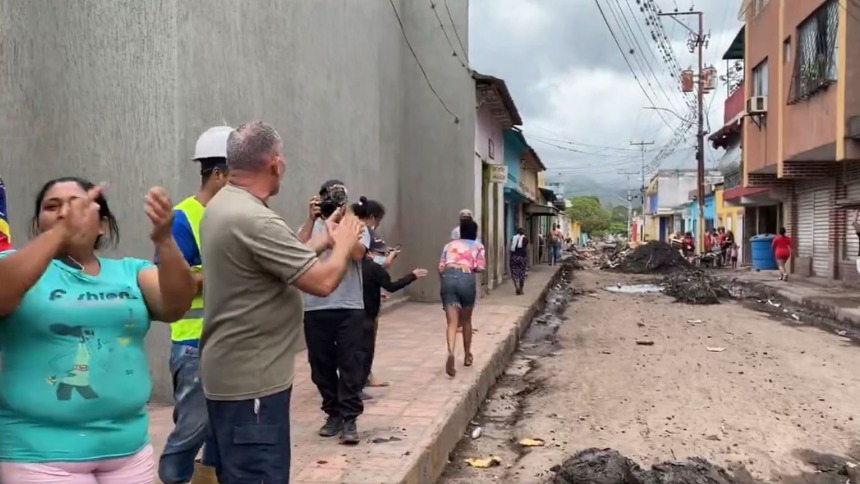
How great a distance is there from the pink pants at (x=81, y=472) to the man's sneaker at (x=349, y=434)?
296 cm

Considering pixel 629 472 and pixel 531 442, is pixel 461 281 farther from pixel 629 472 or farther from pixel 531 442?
pixel 629 472

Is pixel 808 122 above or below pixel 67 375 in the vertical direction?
above

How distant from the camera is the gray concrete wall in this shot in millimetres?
5738

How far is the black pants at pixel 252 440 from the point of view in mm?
2922

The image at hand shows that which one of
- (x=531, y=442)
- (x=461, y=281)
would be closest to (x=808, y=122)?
(x=461, y=281)

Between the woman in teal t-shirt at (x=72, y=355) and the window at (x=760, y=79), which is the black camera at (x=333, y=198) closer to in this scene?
the woman in teal t-shirt at (x=72, y=355)

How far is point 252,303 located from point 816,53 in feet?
67.8

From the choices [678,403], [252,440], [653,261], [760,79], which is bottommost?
[678,403]

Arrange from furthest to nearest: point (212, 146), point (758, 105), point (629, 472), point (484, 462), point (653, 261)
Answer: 1. point (653, 261)
2. point (758, 105)
3. point (484, 462)
4. point (629, 472)
5. point (212, 146)

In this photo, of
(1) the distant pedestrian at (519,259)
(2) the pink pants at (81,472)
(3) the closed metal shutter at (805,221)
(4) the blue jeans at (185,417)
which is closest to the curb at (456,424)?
(4) the blue jeans at (185,417)

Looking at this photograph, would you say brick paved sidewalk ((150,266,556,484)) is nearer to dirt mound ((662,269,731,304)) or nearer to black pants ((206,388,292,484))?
black pants ((206,388,292,484))

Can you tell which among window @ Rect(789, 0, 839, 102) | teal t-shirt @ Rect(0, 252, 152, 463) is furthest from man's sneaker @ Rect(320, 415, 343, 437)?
window @ Rect(789, 0, 839, 102)

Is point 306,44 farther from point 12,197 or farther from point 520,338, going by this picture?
point 520,338

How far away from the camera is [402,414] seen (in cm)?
647
